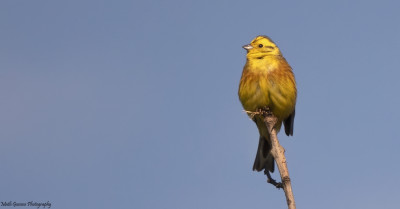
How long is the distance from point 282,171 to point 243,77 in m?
2.95

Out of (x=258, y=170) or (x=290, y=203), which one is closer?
(x=290, y=203)

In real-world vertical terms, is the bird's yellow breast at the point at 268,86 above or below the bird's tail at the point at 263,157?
above

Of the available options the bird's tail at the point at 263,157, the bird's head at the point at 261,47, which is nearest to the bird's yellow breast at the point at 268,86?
the bird's head at the point at 261,47

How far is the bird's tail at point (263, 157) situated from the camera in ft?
25.3

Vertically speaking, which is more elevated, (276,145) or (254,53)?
(254,53)

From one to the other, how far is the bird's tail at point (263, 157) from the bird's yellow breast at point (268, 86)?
→ 1.54ft

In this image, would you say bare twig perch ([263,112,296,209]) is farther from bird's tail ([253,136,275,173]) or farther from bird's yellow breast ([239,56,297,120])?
bird's tail ([253,136,275,173])

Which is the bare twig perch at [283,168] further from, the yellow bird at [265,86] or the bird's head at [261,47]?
the bird's head at [261,47]

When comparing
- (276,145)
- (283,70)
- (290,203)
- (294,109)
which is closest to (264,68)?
(283,70)

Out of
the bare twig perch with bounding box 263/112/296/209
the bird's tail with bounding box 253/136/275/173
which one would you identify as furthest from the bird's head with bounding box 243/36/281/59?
the bare twig perch with bounding box 263/112/296/209

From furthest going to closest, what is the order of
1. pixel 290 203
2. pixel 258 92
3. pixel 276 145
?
pixel 258 92, pixel 276 145, pixel 290 203

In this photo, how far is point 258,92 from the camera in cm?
735

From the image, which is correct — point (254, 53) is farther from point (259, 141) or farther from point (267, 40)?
point (259, 141)

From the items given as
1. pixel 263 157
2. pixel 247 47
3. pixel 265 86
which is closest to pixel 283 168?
pixel 265 86
